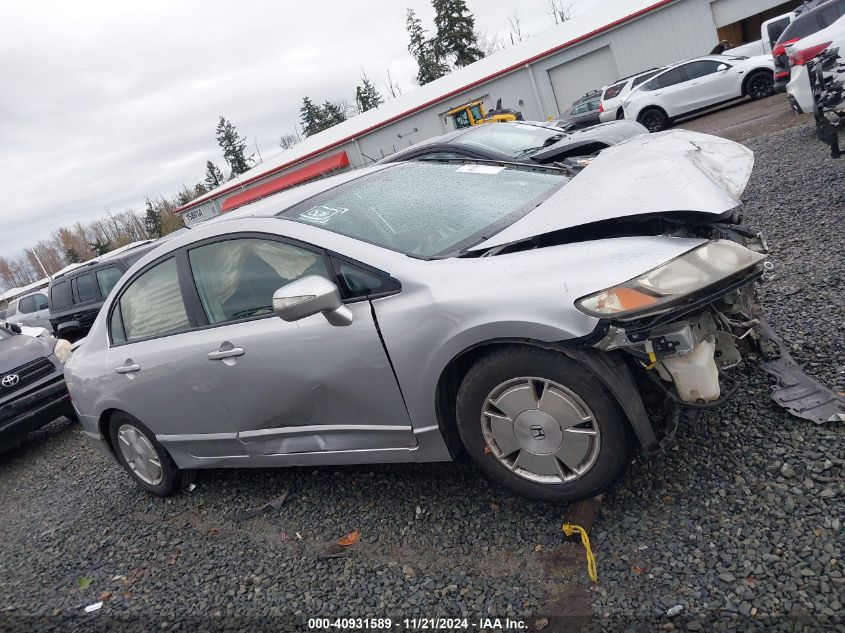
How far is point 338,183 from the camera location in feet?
11.4

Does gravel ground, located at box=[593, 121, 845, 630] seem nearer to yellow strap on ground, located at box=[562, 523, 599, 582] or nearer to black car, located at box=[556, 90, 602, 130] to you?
yellow strap on ground, located at box=[562, 523, 599, 582]

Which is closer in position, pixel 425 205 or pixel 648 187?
pixel 648 187

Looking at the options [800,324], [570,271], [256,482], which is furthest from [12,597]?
[800,324]

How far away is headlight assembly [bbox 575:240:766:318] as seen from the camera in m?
2.12

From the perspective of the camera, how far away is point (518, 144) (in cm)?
757

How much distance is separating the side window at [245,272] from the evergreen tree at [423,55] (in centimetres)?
5350

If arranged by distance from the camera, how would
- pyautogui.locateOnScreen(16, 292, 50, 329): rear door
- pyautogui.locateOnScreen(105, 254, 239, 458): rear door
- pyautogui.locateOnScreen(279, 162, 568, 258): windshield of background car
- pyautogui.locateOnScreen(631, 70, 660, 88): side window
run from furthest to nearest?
pyautogui.locateOnScreen(631, 70, 660, 88): side window, pyautogui.locateOnScreen(16, 292, 50, 329): rear door, pyautogui.locateOnScreen(105, 254, 239, 458): rear door, pyautogui.locateOnScreen(279, 162, 568, 258): windshield of background car

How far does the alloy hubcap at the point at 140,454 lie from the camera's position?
401 cm

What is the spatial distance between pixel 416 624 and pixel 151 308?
8.07 ft

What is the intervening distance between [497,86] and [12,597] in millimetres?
29035

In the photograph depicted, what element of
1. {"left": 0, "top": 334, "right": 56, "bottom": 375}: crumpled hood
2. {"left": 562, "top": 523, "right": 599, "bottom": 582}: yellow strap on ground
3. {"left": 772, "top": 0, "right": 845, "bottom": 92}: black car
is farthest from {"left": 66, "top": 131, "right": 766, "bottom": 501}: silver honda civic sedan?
{"left": 772, "top": 0, "right": 845, "bottom": 92}: black car

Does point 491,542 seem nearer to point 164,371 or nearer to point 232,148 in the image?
point 164,371

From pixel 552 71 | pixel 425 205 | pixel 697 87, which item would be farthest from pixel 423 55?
pixel 425 205

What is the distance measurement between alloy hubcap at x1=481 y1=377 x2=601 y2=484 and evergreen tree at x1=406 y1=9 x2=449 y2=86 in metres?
54.5
